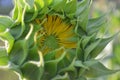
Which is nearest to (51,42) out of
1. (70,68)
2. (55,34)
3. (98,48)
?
(55,34)

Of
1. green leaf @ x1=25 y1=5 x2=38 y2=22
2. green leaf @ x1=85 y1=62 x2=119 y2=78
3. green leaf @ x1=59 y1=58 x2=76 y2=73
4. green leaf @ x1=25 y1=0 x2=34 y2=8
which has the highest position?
green leaf @ x1=25 y1=0 x2=34 y2=8

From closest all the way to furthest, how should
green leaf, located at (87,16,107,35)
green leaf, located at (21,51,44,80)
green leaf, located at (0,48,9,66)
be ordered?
green leaf, located at (21,51,44,80) < green leaf, located at (0,48,9,66) < green leaf, located at (87,16,107,35)

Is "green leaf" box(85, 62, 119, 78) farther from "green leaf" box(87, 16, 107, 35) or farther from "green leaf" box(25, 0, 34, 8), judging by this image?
"green leaf" box(25, 0, 34, 8)

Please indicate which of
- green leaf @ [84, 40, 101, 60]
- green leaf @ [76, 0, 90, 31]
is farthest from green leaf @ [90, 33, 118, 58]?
green leaf @ [76, 0, 90, 31]

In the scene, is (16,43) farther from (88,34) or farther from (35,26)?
(88,34)

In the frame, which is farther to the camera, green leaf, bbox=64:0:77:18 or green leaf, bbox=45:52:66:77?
green leaf, bbox=64:0:77:18

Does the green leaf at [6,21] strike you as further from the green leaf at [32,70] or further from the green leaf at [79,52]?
the green leaf at [79,52]

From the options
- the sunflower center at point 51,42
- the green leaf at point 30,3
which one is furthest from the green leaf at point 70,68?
the green leaf at point 30,3

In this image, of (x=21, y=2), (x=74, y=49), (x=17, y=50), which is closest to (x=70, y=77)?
(x=74, y=49)
